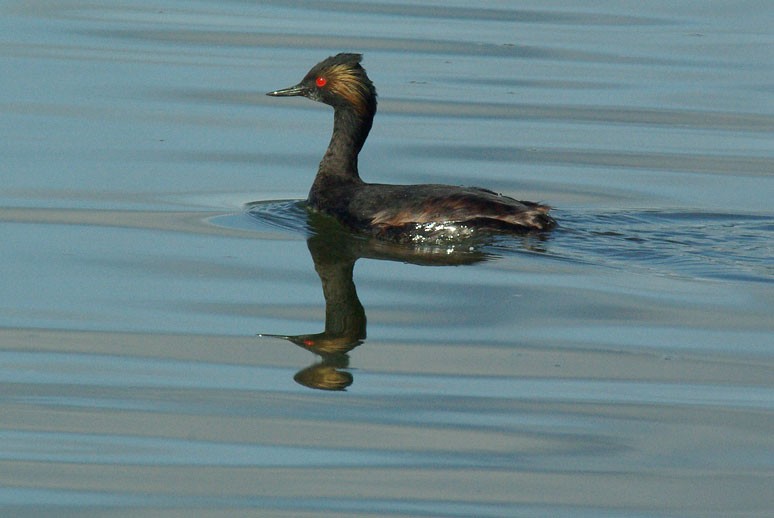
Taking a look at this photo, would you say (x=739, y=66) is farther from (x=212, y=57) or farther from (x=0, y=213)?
(x=0, y=213)

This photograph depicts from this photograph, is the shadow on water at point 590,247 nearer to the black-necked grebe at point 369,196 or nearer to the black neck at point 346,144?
the black-necked grebe at point 369,196

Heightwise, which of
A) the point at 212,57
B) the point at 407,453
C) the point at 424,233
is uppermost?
the point at 212,57

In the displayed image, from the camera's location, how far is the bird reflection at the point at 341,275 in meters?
7.75

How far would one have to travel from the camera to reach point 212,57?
17.1 m

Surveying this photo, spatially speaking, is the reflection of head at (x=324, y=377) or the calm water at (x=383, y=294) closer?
the calm water at (x=383, y=294)

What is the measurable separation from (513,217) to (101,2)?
11.7 meters

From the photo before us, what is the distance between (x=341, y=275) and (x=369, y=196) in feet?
4.16

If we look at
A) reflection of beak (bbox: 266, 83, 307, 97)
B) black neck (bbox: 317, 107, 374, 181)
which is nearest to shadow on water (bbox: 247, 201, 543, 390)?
black neck (bbox: 317, 107, 374, 181)

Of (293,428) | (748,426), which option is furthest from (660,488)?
(293,428)

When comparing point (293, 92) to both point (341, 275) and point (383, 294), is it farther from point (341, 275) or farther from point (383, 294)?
point (383, 294)

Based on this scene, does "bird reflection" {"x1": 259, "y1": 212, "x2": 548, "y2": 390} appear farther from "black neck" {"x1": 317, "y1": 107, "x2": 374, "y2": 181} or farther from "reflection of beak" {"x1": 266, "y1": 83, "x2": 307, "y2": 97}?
"reflection of beak" {"x1": 266, "y1": 83, "x2": 307, "y2": 97}

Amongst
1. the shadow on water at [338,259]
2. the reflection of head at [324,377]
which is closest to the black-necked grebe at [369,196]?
the shadow on water at [338,259]

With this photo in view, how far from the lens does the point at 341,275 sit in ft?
31.8

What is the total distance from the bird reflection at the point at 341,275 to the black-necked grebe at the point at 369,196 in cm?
14
